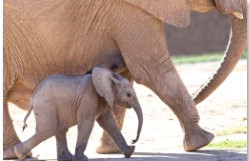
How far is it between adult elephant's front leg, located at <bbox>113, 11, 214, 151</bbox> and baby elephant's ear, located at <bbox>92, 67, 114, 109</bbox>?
68 cm

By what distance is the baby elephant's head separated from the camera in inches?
355

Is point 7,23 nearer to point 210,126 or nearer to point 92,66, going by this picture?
point 92,66

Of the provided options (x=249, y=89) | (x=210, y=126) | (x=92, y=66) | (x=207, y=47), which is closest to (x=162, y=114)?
(x=210, y=126)

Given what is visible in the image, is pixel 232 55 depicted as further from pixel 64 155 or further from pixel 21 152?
pixel 21 152

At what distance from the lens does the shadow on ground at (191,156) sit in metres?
9.24

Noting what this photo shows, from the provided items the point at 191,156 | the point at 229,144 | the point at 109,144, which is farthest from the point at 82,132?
the point at 229,144

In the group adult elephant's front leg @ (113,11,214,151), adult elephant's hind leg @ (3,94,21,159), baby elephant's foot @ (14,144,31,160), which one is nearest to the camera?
baby elephant's foot @ (14,144,31,160)

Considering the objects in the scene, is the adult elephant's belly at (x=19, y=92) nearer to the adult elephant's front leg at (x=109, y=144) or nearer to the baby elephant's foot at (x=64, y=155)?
the adult elephant's front leg at (x=109, y=144)

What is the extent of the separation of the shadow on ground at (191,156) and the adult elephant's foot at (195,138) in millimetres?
77

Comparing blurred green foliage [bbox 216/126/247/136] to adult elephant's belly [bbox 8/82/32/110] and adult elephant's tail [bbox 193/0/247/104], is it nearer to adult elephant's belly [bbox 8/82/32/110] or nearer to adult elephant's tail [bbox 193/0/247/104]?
adult elephant's tail [bbox 193/0/247/104]

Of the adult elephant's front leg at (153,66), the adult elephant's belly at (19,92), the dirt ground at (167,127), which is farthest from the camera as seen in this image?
the adult elephant's belly at (19,92)

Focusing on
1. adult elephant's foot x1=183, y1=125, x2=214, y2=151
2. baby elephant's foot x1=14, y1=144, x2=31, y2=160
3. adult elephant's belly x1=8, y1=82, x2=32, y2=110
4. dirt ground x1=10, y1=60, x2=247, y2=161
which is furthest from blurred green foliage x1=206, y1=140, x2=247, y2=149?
baby elephant's foot x1=14, y1=144, x2=31, y2=160

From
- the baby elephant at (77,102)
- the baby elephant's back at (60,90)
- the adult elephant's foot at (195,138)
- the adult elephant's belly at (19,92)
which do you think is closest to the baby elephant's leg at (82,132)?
the baby elephant at (77,102)

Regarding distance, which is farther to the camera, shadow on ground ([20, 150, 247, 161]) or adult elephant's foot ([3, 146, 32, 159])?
adult elephant's foot ([3, 146, 32, 159])
